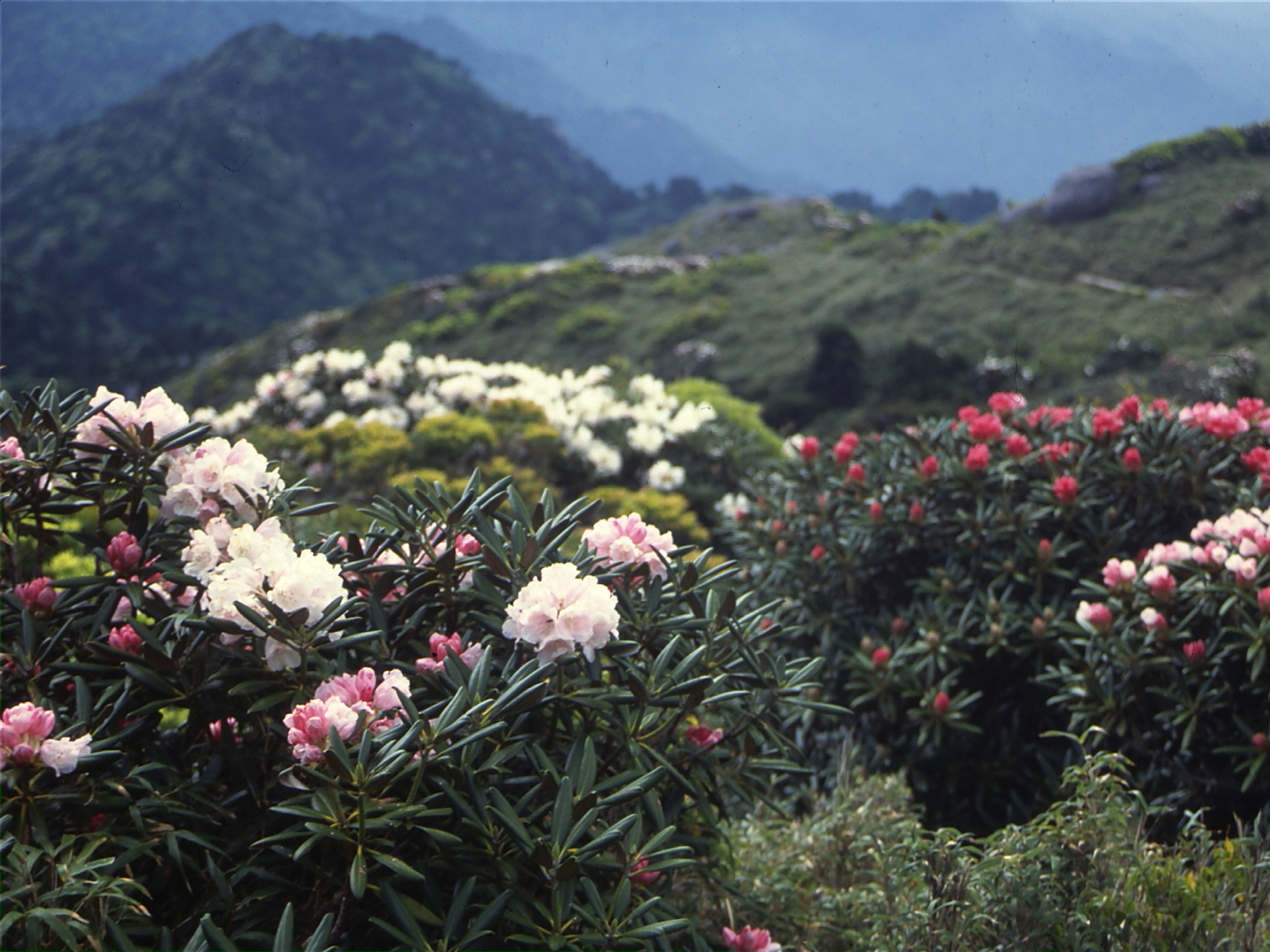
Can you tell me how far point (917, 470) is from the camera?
409 cm

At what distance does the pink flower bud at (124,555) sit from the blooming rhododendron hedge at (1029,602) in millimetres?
2433

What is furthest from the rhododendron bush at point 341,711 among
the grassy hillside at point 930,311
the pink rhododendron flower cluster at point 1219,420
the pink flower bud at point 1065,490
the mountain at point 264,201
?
the mountain at point 264,201

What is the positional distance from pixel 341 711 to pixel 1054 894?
5.91 feet

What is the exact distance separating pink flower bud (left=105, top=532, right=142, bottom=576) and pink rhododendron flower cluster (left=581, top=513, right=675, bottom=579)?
106 cm

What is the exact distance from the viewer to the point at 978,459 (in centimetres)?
382

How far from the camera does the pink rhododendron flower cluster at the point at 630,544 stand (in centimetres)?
213

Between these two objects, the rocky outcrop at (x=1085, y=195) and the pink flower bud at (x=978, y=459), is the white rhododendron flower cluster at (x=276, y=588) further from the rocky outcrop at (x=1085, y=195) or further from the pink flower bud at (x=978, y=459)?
the rocky outcrop at (x=1085, y=195)

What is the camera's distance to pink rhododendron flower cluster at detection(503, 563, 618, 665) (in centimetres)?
173

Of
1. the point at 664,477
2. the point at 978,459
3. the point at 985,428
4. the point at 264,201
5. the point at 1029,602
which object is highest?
the point at 985,428

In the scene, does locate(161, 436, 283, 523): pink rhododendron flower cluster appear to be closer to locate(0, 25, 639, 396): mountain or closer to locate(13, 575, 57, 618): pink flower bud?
locate(13, 575, 57, 618): pink flower bud

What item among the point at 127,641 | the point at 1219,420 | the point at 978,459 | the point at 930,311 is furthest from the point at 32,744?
the point at 930,311

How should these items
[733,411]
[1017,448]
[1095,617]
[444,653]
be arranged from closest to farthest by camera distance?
[444,653] < [1095,617] < [1017,448] < [733,411]

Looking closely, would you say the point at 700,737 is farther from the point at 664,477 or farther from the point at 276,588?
the point at 664,477

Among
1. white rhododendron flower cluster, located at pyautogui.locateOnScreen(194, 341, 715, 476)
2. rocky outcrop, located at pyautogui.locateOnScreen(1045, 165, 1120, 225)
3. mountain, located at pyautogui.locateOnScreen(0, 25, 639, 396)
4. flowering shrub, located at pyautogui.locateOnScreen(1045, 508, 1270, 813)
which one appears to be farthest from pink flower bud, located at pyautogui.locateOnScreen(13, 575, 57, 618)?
mountain, located at pyautogui.locateOnScreen(0, 25, 639, 396)
